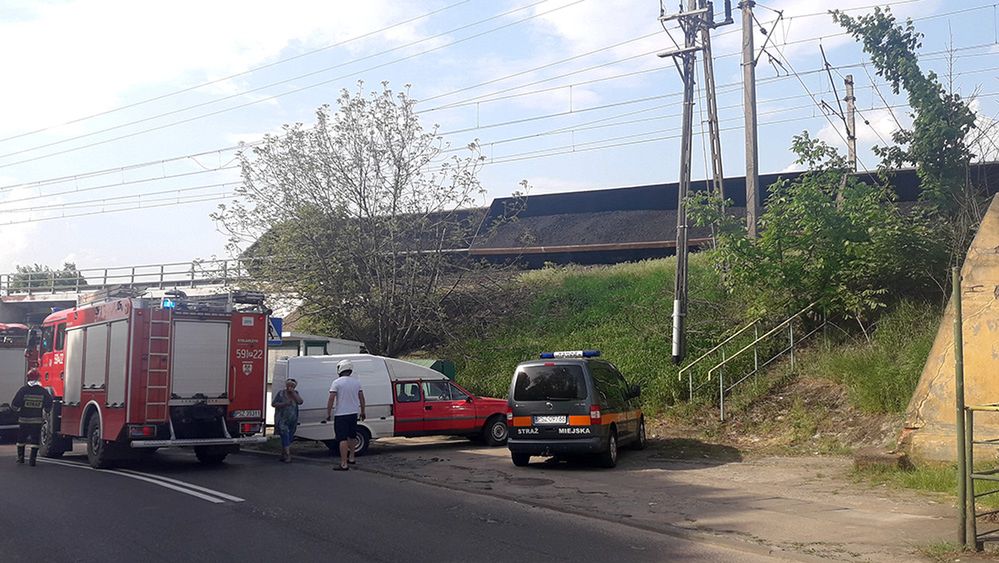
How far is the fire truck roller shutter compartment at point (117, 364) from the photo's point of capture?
14.6 metres

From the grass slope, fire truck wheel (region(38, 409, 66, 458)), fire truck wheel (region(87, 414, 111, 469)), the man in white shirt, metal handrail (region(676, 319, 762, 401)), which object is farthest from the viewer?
the grass slope

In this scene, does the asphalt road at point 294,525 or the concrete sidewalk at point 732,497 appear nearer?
the asphalt road at point 294,525

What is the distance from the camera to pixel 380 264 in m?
25.7

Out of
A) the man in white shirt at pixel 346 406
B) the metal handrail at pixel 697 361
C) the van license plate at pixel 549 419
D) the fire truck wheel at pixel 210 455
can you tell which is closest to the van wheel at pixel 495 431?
the man in white shirt at pixel 346 406

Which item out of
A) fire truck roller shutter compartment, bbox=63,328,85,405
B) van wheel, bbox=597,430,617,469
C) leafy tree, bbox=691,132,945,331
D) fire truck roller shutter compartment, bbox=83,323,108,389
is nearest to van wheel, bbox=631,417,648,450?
van wheel, bbox=597,430,617,469

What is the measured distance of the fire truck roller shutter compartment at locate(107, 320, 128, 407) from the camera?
1461 cm

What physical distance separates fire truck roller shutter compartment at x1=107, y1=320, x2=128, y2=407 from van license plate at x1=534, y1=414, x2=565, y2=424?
22.6 ft

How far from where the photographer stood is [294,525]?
930cm

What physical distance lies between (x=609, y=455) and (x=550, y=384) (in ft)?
4.86

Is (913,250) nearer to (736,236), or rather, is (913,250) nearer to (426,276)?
(736,236)

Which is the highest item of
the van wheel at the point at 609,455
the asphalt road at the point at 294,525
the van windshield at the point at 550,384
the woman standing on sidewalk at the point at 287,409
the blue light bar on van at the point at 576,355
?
the blue light bar on van at the point at 576,355

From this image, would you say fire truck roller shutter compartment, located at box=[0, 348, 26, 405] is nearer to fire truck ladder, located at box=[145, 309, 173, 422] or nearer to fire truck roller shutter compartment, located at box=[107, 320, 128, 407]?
fire truck roller shutter compartment, located at box=[107, 320, 128, 407]

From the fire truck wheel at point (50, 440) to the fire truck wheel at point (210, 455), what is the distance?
3383mm

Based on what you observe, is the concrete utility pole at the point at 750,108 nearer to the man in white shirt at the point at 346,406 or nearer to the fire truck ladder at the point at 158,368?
the man in white shirt at the point at 346,406
